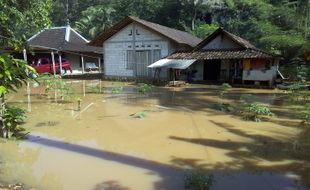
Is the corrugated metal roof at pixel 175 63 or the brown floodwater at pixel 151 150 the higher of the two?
the corrugated metal roof at pixel 175 63

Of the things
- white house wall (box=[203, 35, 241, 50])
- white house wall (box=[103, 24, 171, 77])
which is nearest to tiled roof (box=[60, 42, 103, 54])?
white house wall (box=[103, 24, 171, 77])

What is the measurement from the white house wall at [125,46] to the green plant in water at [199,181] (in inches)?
834

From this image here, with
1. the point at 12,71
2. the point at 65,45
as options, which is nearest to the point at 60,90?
the point at 12,71

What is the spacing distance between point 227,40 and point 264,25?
1359cm

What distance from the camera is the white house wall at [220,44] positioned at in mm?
25922

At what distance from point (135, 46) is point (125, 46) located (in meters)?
0.99

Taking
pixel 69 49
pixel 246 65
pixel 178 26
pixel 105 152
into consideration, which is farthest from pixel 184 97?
pixel 178 26

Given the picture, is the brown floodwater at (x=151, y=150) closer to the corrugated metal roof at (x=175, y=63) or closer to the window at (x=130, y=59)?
the corrugated metal roof at (x=175, y=63)

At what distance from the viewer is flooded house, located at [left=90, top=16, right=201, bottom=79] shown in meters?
27.4

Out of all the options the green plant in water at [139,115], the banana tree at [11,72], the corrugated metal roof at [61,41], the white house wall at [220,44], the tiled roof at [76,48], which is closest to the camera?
the banana tree at [11,72]

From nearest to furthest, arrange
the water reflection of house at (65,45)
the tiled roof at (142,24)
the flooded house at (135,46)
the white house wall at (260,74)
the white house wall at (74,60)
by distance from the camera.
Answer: the white house wall at (260,74), the tiled roof at (142,24), the flooded house at (135,46), the water reflection of house at (65,45), the white house wall at (74,60)

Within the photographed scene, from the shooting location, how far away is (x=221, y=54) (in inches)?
972

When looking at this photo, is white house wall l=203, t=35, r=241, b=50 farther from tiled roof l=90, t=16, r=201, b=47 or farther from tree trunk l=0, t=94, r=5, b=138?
tree trunk l=0, t=94, r=5, b=138

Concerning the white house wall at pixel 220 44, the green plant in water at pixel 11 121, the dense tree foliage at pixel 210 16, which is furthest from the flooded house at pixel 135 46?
the green plant in water at pixel 11 121
